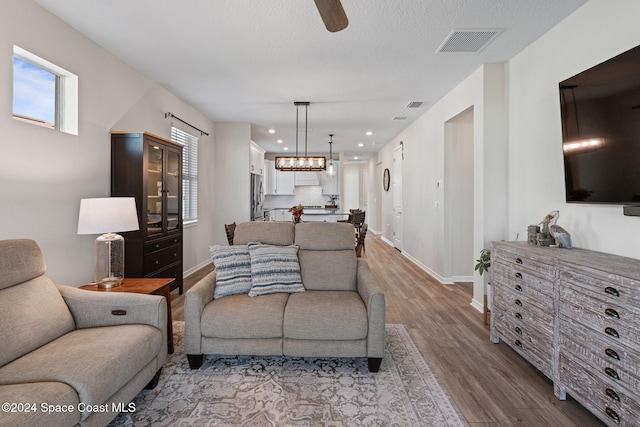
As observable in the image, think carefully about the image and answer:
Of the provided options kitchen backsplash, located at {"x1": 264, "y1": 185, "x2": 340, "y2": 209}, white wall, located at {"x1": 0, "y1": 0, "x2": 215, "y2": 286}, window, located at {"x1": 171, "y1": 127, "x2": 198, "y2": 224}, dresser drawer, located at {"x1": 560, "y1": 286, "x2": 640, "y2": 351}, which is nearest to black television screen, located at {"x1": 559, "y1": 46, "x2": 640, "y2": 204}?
dresser drawer, located at {"x1": 560, "y1": 286, "x2": 640, "y2": 351}

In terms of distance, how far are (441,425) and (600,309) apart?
1101 millimetres

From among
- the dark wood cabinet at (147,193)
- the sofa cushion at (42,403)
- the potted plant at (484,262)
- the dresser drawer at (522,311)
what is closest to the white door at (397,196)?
the potted plant at (484,262)

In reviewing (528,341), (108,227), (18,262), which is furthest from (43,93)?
(528,341)

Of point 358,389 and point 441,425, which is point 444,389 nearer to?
point 441,425

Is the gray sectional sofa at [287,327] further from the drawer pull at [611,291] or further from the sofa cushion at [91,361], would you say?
the drawer pull at [611,291]

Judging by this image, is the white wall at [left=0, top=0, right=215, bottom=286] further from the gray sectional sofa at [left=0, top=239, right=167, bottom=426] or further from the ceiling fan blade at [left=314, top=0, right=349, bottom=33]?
the ceiling fan blade at [left=314, top=0, right=349, bottom=33]

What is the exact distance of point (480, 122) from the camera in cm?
364

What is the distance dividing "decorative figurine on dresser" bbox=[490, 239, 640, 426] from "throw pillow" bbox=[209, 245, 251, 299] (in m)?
2.21

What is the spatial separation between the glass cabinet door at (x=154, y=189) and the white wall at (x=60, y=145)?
0.39 m

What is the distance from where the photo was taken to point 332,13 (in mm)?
1462

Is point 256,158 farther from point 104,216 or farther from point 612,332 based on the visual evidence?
point 612,332

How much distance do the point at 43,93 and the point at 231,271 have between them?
2177mm

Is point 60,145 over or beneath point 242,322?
over

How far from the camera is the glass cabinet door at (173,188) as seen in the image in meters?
3.96
